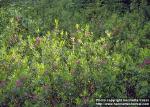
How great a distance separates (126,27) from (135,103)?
331 cm

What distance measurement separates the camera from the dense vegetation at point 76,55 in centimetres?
623

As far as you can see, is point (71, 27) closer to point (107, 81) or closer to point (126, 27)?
point (126, 27)

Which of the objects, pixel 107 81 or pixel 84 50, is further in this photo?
pixel 84 50

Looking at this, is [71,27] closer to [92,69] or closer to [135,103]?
[92,69]

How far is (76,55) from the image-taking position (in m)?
7.65

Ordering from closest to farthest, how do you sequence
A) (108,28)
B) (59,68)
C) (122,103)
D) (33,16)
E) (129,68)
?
(122,103) < (129,68) < (59,68) < (108,28) < (33,16)

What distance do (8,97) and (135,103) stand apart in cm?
221

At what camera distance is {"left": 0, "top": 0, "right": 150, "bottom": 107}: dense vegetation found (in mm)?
6230

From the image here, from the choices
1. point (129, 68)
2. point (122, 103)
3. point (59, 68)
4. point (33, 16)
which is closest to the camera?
point (122, 103)

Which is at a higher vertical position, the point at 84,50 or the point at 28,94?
the point at 84,50

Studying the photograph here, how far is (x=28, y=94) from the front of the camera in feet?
20.6

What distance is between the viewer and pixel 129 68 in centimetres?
641

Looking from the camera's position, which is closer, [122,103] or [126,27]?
[122,103]

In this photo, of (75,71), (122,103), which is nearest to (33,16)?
(75,71)
